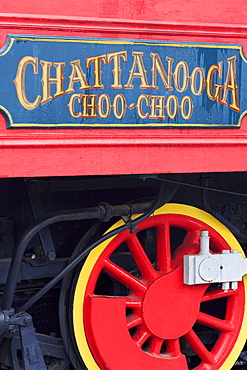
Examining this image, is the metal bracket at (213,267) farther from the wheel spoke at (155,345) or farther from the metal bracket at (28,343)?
the metal bracket at (28,343)

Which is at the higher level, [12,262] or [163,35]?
[163,35]

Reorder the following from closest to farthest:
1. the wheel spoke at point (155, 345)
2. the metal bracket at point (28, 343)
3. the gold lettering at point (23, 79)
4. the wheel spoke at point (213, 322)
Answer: the gold lettering at point (23, 79) → the metal bracket at point (28, 343) → the wheel spoke at point (155, 345) → the wheel spoke at point (213, 322)

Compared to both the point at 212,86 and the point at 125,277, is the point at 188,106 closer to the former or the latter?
the point at 212,86

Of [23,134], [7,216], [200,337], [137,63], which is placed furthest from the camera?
[200,337]

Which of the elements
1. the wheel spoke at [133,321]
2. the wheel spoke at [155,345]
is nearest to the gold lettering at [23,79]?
the wheel spoke at [133,321]

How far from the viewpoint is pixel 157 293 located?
10.6ft

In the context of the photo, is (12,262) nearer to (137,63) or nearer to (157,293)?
(157,293)

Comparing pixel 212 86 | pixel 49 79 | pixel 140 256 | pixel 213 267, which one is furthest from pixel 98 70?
pixel 213 267

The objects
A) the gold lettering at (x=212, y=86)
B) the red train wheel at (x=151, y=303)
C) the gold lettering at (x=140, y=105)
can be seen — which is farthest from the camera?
the red train wheel at (x=151, y=303)


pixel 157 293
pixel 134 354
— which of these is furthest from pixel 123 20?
pixel 134 354

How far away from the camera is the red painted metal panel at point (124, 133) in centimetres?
246

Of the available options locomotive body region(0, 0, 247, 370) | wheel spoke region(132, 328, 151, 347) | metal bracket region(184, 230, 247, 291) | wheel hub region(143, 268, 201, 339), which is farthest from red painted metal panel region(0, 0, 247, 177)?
wheel spoke region(132, 328, 151, 347)

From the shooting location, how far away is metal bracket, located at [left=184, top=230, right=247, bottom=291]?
3.21m

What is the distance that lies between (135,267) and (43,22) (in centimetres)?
144
